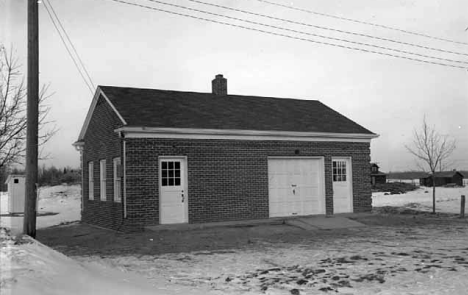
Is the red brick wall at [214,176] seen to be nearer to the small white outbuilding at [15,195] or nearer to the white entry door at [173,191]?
the white entry door at [173,191]

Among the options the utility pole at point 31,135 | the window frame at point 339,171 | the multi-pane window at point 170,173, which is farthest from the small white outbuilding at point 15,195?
the utility pole at point 31,135

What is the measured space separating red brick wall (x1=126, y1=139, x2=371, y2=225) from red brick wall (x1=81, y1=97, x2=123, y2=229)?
915 millimetres

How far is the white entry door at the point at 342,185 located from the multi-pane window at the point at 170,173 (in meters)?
6.81

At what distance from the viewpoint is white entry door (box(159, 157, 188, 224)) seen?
642 inches

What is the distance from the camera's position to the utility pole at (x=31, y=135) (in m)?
11.3

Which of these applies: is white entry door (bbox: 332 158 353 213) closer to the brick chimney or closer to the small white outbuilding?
the brick chimney

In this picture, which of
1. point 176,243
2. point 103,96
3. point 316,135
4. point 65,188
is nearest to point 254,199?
point 316,135

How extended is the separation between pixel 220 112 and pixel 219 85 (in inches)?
123

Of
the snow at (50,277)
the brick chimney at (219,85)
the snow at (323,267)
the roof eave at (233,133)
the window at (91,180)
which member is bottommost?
the snow at (323,267)

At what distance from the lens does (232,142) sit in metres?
17.7

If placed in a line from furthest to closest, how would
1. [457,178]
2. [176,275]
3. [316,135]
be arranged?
[457,178]
[316,135]
[176,275]

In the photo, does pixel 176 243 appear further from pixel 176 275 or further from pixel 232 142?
pixel 232 142

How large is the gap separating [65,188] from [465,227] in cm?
4355

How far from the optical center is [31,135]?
445 inches
